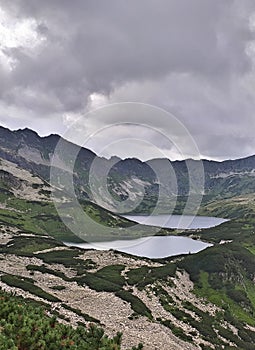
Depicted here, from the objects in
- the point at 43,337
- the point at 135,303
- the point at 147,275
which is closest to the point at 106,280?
the point at 147,275

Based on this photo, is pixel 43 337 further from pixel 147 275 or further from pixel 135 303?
pixel 147 275

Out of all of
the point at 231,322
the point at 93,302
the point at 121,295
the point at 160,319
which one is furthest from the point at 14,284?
the point at 231,322

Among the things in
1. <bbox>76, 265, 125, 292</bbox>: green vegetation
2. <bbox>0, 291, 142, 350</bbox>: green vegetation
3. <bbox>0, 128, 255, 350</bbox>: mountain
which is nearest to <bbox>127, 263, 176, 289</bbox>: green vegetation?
<bbox>0, 128, 255, 350</bbox>: mountain

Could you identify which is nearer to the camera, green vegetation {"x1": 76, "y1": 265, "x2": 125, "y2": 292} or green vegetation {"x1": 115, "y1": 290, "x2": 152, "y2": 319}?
green vegetation {"x1": 115, "y1": 290, "x2": 152, "y2": 319}

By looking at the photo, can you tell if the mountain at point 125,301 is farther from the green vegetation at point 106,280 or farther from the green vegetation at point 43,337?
the green vegetation at point 106,280

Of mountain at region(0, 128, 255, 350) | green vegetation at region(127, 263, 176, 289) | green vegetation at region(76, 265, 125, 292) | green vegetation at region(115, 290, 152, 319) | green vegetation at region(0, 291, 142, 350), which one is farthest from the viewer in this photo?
green vegetation at region(127, 263, 176, 289)

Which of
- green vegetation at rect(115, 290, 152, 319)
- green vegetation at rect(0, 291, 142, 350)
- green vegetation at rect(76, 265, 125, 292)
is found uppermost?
green vegetation at rect(0, 291, 142, 350)

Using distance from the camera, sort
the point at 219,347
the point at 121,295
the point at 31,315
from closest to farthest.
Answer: the point at 31,315 → the point at 219,347 → the point at 121,295

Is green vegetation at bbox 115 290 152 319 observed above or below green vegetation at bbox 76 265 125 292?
above

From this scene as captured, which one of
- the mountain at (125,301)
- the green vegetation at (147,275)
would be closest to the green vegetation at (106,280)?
the mountain at (125,301)

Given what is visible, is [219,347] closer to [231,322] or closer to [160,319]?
[160,319]

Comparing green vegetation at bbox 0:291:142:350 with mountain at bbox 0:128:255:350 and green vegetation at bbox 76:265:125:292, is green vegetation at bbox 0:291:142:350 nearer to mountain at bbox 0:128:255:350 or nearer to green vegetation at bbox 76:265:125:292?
mountain at bbox 0:128:255:350
